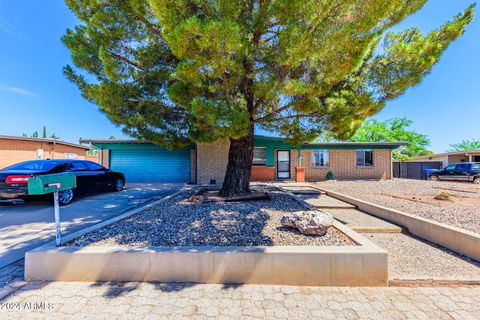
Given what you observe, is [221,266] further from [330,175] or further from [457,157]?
[457,157]

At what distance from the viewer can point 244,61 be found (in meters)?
4.45

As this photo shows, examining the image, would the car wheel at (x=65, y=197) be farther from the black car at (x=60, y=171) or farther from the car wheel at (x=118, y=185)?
the car wheel at (x=118, y=185)

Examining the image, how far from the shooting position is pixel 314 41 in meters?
3.69

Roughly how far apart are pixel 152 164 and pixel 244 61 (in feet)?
30.6

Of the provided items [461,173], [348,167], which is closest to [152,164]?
[348,167]

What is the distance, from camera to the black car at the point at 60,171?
5.41 m

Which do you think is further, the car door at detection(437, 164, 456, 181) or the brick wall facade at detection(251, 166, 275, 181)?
the car door at detection(437, 164, 456, 181)

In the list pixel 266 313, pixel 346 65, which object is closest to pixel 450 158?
pixel 346 65

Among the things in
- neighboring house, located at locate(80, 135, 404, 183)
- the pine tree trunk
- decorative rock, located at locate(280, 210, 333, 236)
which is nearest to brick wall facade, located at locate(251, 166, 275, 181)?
neighboring house, located at locate(80, 135, 404, 183)

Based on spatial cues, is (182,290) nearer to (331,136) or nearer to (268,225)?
(268,225)

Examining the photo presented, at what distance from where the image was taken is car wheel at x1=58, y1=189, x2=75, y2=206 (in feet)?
20.1

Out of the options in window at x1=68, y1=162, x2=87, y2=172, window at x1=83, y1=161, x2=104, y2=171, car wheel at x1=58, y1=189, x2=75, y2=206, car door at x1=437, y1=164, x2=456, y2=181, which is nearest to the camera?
car wheel at x1=58, y1=189, x2=75, y2=206

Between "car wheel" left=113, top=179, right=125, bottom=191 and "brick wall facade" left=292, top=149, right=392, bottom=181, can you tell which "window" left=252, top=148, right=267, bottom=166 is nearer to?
"brick wall facade" left=292, top=149, right=392, bottom=181

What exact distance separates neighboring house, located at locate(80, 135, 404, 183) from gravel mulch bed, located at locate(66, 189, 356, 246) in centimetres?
640
